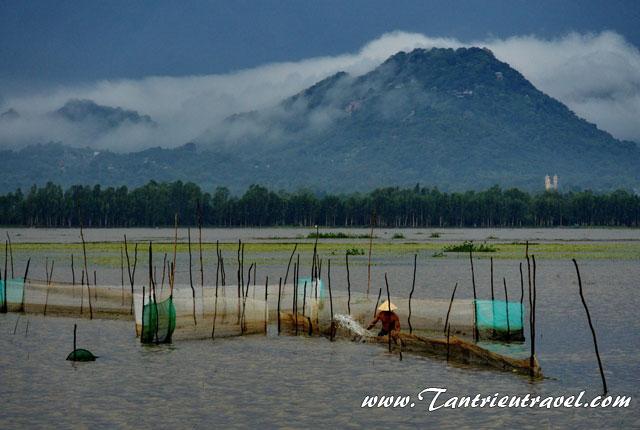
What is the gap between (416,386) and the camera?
1672 cm

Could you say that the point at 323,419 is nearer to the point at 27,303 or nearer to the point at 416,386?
the point at 416,386

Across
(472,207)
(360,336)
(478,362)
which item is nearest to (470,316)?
(360,336)

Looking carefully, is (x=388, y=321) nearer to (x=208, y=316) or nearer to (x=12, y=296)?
(x=208, y=316)

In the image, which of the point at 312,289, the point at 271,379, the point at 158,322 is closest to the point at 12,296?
the point at 158,322

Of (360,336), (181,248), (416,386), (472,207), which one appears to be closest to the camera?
(416,386)

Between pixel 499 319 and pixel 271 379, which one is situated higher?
pixel 499 319

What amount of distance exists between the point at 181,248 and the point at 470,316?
5604 centimetres

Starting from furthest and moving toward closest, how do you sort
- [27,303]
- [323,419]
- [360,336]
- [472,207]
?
1. [472,207]
2. [27,303]
3. [360,336]
4. [323,419]

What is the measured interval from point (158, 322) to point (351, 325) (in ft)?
15.4

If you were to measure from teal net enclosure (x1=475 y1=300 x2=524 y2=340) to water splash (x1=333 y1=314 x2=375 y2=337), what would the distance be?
272cm

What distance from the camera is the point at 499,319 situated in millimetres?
21781

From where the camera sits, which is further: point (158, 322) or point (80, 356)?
point (158, 322)

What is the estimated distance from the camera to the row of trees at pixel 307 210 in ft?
559

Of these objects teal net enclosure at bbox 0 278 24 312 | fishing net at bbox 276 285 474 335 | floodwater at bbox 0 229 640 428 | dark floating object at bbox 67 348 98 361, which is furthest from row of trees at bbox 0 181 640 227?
dark floating object at bbox 67 348 98 361
